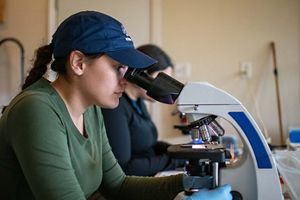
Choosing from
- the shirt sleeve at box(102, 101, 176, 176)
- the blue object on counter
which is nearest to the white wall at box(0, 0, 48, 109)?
the shirt sleeve at box(102, 101, 176, 176)

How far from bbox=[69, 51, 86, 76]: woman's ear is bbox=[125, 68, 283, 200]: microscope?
0.17 metres

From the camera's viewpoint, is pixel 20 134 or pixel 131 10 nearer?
pixel 20 134

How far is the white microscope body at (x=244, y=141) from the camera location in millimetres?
924

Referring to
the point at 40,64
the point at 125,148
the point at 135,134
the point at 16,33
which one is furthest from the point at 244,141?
the point at 16,33

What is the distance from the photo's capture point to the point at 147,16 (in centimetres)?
315

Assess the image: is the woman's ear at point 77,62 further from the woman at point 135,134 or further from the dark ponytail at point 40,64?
the woman at point 135,134

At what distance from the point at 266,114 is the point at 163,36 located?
1.04 m

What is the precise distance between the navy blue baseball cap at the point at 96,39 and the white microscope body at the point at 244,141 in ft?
0.62

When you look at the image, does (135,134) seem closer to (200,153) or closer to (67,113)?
(67,113)

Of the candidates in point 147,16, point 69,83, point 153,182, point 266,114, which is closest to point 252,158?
point 153,182

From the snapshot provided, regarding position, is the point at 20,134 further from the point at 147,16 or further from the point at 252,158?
the point at 147,16

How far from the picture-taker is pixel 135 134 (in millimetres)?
1911

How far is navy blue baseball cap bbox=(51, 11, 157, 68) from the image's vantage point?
999 mm

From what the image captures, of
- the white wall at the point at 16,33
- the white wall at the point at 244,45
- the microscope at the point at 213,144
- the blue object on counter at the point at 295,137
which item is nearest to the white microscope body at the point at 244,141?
the microscope at the point at 213,144
